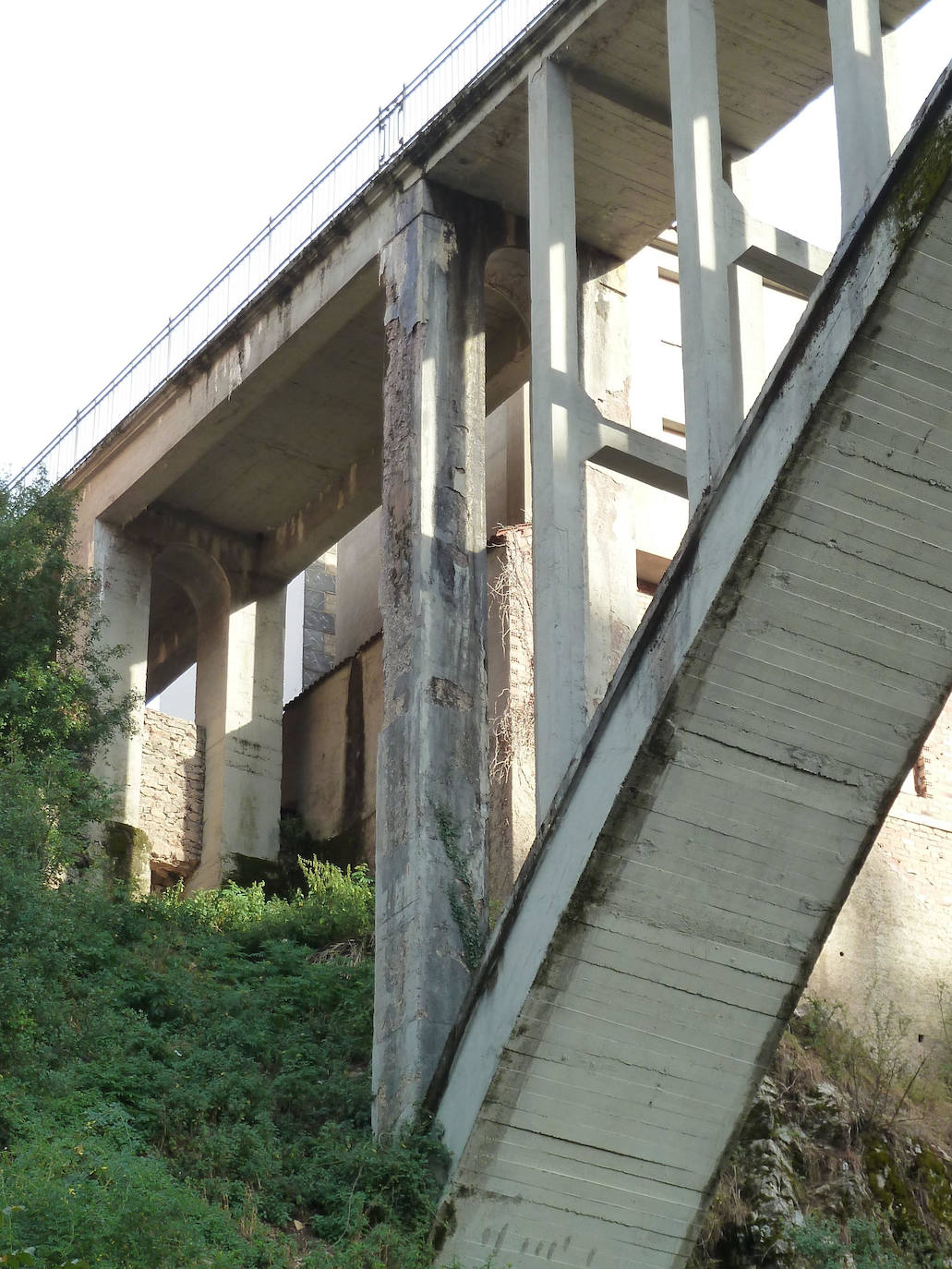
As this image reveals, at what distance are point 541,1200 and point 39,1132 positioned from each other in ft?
9.68

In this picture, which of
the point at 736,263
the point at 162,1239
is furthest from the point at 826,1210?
the point at 736,263

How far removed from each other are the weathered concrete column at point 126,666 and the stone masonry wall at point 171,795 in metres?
0.39

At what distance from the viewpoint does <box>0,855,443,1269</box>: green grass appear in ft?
31.5

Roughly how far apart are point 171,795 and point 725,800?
30.9 feet

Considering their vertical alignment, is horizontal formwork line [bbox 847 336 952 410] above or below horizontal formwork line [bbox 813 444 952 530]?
above

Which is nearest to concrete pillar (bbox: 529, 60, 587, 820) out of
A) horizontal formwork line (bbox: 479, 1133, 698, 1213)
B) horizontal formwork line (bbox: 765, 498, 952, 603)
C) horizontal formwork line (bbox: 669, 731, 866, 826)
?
horizontal formwork line (bbox: 669, 731, 866, 826)

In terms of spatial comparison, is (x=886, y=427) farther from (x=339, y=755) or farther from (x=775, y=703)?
(x=339, y=755)

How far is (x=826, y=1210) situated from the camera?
12.6 m

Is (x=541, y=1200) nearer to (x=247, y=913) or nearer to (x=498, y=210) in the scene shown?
(x=247, y=913)

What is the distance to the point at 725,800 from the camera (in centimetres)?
1106

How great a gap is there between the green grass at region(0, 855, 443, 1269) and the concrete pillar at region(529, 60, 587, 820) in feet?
8.09

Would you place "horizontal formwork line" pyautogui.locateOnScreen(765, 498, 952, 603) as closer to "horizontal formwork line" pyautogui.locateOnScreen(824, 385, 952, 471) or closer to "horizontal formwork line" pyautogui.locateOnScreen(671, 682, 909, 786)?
"horizontal formwork line" pyautogui.locateOnScreen(824, 385, 952, 471)

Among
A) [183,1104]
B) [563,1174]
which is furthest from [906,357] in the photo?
[183,1104]

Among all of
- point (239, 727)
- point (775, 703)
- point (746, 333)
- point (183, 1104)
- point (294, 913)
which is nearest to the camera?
point (775, 703)
